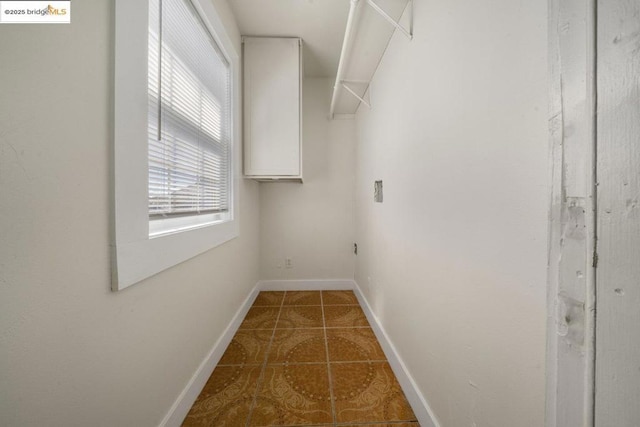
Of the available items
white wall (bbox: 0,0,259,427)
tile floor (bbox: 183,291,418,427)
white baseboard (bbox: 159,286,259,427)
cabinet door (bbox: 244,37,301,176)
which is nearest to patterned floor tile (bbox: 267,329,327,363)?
tile floor (bbox: 183,291,418,427)

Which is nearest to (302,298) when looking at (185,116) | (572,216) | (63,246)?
(185,116)

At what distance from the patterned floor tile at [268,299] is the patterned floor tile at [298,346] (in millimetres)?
590

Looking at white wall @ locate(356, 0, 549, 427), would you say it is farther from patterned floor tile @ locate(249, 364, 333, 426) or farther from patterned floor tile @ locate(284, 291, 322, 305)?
patterned floor tile @ locate(284, 291, 322, 305)

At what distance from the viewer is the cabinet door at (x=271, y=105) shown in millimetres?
2191

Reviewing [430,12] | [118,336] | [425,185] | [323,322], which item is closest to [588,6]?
[425,185]

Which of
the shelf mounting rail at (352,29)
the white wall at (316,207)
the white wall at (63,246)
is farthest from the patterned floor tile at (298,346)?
the shelf mounting rail at (352,29)

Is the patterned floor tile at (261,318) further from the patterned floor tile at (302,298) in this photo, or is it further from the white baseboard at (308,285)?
the white baseboard at (308,285)

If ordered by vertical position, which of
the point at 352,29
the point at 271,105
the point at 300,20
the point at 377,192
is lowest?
Answer: the point at 377,192

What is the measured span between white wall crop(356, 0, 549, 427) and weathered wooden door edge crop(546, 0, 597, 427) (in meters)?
0.04

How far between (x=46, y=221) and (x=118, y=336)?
1.56 feet

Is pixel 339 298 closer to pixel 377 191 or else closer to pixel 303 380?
pixel 303 380

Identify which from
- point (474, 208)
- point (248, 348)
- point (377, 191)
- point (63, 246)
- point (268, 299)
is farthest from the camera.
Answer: point (268, 299)

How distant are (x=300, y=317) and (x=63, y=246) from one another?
1985 millimetres

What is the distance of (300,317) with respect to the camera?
2.25 meters
